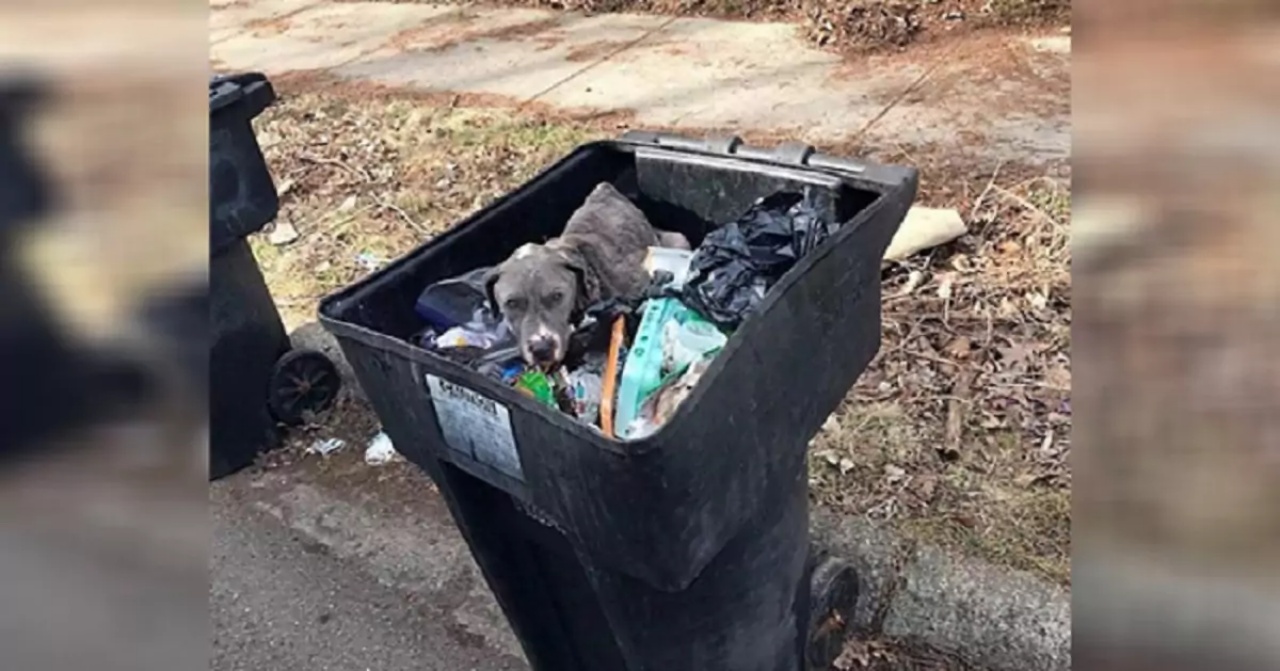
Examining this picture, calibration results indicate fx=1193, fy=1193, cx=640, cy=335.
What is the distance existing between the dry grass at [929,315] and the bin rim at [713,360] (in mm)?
1171

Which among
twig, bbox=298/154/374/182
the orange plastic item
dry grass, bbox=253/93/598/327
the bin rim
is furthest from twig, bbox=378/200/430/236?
the orange plastic item

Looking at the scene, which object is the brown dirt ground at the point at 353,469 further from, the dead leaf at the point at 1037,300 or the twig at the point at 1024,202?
the twig at the point at 1024,202

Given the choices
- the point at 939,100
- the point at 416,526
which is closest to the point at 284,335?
the point at 416,526

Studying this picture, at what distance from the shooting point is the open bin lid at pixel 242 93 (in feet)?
11.4

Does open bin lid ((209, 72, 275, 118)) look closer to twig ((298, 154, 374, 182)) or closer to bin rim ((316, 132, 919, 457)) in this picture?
bin rim ((316, 132, 919, 457))

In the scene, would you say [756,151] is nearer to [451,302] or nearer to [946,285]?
[451,302]

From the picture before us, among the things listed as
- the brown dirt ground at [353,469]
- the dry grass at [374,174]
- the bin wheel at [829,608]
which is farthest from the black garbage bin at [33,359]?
→ the dry grass at [374,174]

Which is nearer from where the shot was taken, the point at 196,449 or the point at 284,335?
the point at 196,449

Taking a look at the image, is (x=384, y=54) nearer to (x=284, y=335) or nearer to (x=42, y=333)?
(x=284, y=335)

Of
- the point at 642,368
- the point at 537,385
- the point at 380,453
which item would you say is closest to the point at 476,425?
the point at 537,385

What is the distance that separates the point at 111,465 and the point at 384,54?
673cm

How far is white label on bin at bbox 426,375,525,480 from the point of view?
6.30ft

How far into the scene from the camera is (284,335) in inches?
158

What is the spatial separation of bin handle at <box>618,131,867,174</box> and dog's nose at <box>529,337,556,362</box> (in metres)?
0.62
